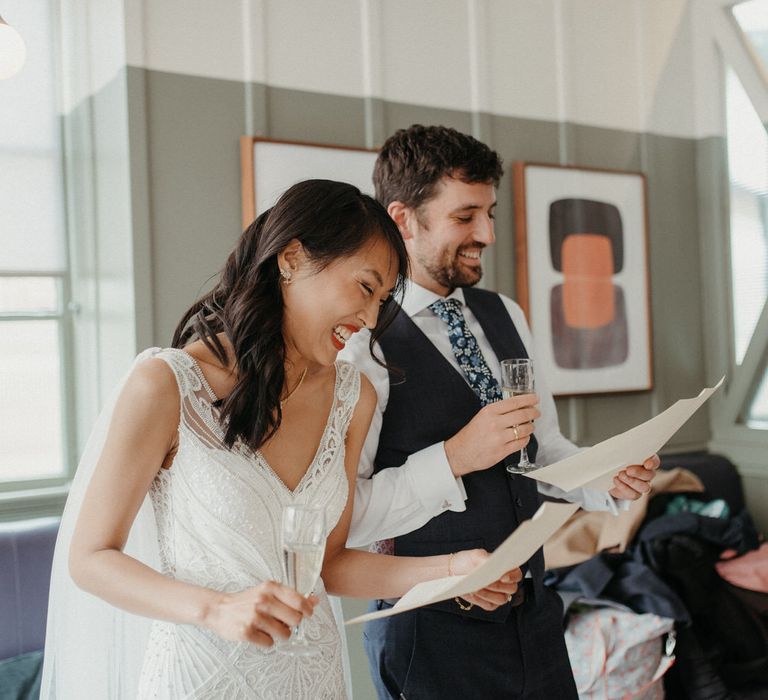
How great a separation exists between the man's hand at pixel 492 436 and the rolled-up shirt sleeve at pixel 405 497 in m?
0.03

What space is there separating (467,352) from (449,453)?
0.31 m

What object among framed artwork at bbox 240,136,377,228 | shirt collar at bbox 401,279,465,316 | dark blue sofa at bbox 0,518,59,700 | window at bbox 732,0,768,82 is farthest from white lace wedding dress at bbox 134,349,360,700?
window at bbox 732,0,768,82

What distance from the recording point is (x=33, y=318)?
10.3 feet

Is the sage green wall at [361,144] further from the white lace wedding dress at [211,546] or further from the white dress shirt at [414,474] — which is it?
the white lace wedding dress at [211,546]

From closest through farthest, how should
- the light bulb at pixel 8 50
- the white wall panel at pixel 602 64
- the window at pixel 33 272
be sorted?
the light bulb at pixel 8 50 → the window at pixel 33 272 → the white wall panel at pixel 602 64

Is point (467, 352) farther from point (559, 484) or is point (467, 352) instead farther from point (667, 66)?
point (667, 66)

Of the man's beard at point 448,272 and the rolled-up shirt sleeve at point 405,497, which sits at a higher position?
the man's beard at point 448,272

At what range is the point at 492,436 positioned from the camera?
168 cm

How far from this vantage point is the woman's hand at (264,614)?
1073 mm

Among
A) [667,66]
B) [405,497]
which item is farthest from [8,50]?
[667,66]

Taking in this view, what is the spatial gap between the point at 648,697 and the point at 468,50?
103 inches

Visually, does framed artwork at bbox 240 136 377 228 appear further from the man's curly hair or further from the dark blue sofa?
the dark blue sofa

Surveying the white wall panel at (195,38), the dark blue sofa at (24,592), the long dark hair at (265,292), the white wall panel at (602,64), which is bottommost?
the dark blue sofa at (24,592)

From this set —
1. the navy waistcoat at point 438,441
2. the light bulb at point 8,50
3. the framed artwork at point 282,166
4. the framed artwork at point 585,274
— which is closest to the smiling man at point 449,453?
the navy waistcoat at point 438,441
